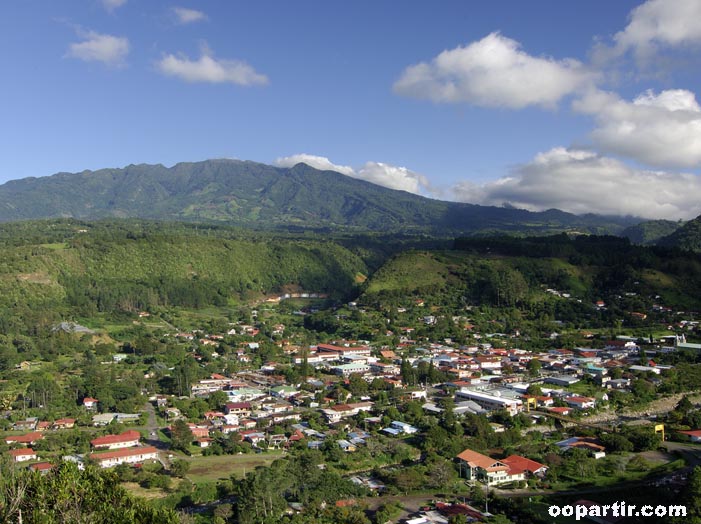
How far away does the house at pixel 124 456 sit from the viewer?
84.8ft

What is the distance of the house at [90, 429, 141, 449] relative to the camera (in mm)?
27795

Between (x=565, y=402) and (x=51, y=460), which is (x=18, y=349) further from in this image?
(x=565, y=402)

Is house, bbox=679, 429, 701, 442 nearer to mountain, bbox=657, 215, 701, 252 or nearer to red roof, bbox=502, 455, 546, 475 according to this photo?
red roof, bbox=502, 455, 546, 475

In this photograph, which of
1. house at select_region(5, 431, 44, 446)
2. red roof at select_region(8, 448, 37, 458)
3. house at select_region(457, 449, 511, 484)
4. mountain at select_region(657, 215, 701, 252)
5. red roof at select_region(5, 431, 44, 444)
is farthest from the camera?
mountain at select_region(657, 215, 701, 252)

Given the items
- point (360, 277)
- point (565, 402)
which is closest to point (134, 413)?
point (565, 402)

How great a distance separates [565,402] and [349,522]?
18.6m

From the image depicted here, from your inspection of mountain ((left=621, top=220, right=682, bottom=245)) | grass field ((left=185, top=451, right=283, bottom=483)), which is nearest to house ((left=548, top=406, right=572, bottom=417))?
grass field ((left=185, top=451, right=283, bottom=483))

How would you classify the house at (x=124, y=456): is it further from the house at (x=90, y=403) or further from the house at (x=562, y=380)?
the house at (x=562, y=380)

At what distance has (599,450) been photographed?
25.5 m

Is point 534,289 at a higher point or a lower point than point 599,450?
higher

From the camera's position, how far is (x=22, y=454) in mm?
26422

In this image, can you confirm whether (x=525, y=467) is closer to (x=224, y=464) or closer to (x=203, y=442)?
(x=224, y=464)

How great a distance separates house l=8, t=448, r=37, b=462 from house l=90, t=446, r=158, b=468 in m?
2.68

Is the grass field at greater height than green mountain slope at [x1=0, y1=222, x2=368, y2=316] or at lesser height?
lesser
